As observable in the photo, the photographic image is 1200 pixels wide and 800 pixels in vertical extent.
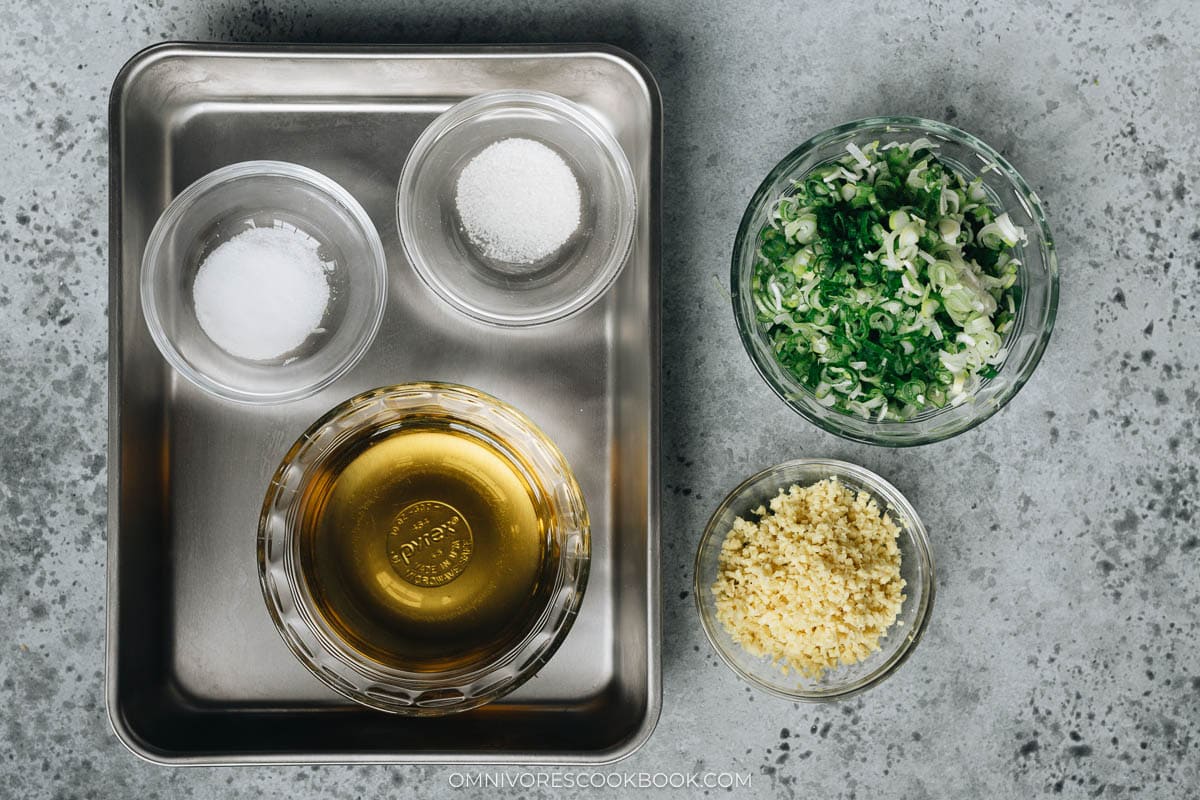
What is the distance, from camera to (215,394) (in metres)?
1.24

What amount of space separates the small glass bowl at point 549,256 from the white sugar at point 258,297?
0.55ft

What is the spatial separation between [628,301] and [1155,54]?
0.95 meters

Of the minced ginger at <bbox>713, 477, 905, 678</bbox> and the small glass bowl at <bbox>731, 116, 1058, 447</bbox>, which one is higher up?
the small glass bowl at <bbox>731, 116, 1058, 447</bbox>

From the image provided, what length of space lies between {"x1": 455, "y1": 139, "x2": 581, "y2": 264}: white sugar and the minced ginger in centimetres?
52

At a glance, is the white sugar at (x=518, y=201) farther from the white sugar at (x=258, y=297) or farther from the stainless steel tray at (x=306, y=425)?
the white sugar at (x=258, y=297)

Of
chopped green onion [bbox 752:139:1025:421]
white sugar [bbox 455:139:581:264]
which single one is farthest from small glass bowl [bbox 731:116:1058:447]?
white sugar [bbox 455:139:581:264]

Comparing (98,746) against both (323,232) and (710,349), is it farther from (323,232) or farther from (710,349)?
(710,349)

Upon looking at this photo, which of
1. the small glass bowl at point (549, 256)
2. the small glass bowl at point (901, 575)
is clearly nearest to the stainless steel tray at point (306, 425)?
the small glass bowl at point (549, 256)

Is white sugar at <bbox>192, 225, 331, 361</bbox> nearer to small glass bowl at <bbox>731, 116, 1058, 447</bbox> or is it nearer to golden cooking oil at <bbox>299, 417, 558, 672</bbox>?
golden cooking oil at <bbox>299, 417, 558, 672</bbox>

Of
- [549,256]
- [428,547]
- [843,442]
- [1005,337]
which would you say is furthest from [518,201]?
[1005,337]

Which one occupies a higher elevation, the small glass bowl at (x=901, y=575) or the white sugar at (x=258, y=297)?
the white sugar at (x=258, y=297)

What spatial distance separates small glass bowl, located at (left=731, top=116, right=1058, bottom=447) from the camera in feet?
4.08

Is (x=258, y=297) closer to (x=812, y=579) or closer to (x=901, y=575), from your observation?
(x=812, y=579)

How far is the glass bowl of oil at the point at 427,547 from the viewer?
122 centimetres
